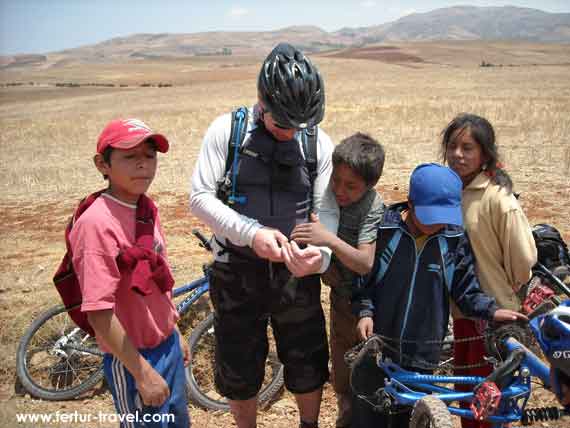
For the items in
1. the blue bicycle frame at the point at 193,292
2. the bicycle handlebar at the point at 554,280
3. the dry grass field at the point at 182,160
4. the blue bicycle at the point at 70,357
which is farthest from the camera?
the dry grass field at the point at 182,160

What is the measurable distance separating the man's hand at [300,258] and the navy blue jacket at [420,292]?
504 mm

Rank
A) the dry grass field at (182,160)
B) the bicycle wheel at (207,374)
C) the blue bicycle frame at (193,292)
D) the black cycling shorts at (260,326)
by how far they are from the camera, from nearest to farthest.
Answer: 1. the black cycling shorts at (260,326)
2. the bicycle wheel at (207,374)
3. the blue bicycle frame at (193,292)
4. the dry grass field at (182,160)

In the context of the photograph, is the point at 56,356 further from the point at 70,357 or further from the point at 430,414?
the point at 430,414

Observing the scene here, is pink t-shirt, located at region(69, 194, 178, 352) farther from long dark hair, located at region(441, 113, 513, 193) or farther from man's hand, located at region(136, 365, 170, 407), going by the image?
long dark hair, located at region(441, 113, 513, 193)

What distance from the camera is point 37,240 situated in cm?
741

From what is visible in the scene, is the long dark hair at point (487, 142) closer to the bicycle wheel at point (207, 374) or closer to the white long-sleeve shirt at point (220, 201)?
the white long-sleeve shirt at point (220, 201)

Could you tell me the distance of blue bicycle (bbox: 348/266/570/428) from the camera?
2.04 meters

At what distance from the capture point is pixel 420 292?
253 centimetres

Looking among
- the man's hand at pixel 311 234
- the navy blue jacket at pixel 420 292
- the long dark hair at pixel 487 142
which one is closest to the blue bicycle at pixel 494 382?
the navy blue jacket at pixel 420 292

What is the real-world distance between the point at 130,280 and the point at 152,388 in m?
0.47

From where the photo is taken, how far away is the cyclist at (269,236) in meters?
2.32

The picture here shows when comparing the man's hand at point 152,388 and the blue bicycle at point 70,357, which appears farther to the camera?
the blue bicycle at point 70,357

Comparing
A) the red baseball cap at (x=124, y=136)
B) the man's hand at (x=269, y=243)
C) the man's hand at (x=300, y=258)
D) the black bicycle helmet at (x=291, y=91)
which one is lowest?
the man's hand at (x=300, y=258)

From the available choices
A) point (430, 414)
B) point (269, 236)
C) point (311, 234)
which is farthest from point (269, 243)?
point (430, 414)
